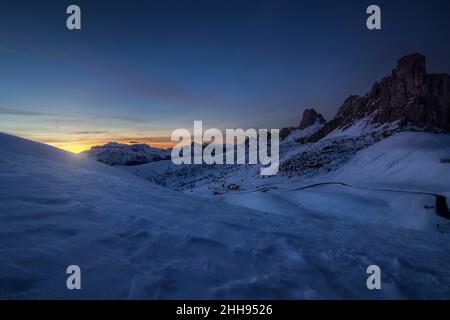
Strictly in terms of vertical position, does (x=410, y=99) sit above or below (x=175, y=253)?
above

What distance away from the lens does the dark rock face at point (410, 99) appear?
73312mm

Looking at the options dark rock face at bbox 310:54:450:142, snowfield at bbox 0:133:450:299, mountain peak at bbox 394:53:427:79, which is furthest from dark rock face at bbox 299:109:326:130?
snowfield at bbox 0:133:450:299

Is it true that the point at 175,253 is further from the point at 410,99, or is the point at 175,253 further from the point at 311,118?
the point at 311,118

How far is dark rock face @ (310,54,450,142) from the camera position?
241 feet

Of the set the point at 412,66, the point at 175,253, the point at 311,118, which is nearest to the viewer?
the point at 175,253

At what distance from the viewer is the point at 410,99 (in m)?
81.4

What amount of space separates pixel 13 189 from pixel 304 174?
5309 centimetres

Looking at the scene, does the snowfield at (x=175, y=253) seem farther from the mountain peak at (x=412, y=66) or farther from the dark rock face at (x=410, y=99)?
the mountain peak at (x=412, y=66)

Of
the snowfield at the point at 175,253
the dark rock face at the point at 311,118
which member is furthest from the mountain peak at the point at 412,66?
the snowfield at the point at 175,253

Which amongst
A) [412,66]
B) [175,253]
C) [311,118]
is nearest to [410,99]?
[412,66]

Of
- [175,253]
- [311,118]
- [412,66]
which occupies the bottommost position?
[175,253]

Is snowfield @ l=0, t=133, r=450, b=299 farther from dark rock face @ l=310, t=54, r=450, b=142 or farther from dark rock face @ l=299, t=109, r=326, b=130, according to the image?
dark rock face @ l=299, t=109, r=326, b=130

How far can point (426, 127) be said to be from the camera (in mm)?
69188
